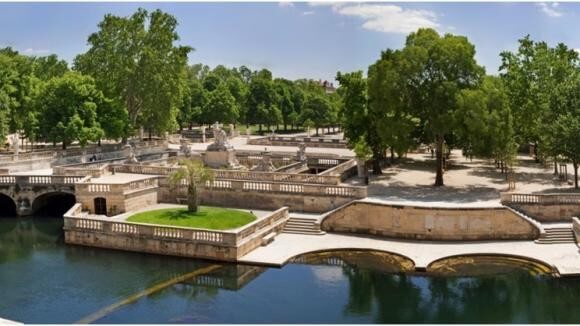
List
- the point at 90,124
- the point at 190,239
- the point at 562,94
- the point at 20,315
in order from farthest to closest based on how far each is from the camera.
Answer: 1. the point at 90,124
2. the point at 562,94
3. the point at 190,239
4. the point at 20,315

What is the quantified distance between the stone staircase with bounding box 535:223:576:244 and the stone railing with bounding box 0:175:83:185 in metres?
31.1

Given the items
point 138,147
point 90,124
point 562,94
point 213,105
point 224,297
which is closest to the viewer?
point 224,297

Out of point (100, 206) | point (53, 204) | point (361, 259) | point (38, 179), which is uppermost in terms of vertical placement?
point (38, 179)

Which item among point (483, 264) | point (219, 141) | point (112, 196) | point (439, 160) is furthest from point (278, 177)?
point (483, 264)

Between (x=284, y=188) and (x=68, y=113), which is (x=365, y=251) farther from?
(x=68, y=113)

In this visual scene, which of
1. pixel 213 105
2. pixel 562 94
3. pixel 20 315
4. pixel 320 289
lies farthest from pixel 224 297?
pixel 213 105

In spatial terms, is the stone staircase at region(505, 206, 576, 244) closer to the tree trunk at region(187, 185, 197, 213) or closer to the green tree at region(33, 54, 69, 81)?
the tree trunk at region(187, 185, 197, 213)

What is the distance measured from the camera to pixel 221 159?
52.6 meters

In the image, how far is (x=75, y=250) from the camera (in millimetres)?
35406

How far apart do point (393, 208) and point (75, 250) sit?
18.5 meters

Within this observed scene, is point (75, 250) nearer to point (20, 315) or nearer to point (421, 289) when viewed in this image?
point (20, 315)

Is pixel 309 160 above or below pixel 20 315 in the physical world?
above

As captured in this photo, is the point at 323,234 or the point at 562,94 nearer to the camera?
the point at 323,234

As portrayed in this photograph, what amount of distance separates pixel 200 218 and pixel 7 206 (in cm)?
2036
